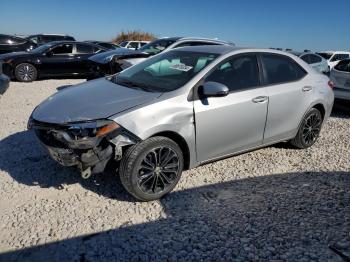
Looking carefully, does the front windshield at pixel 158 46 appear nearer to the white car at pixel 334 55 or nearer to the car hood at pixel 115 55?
the car hood at pixel 115 55

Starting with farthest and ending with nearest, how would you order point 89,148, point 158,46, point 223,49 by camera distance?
point 158,46, point 223,49, point 89,148

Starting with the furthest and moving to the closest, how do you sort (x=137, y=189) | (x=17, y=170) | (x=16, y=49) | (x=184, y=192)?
(x=16, y=49), (x=17, y=170), (x=184, y=192), (x=137, y=189)

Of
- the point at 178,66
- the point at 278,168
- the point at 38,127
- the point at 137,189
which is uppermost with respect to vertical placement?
the point at 178,66

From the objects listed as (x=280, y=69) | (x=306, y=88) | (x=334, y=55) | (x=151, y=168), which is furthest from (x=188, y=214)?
(x=334, y=55)

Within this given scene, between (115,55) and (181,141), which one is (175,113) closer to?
(181,141)

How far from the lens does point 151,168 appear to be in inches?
149

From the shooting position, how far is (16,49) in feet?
49.6

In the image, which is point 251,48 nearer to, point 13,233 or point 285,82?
point 285,82

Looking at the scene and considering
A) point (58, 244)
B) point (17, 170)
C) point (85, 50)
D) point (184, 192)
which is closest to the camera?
point (58, 244)

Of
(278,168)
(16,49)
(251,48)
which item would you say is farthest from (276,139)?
(16,49)

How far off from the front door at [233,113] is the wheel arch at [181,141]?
15cm

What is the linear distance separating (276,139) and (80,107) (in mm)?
2755

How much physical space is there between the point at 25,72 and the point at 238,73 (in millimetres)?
9470

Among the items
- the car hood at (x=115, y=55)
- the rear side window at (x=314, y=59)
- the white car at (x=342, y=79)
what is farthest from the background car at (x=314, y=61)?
the car hood at (x=115, y=55)
